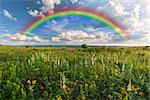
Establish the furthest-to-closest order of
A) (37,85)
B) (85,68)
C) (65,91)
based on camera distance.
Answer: (85,68) → (37,85) → (65,91)

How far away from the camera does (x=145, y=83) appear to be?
7730mm

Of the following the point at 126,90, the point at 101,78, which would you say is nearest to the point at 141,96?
the point at 126,90

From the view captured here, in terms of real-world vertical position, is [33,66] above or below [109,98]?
above

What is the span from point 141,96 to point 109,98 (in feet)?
2.32

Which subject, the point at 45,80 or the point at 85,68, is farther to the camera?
the point at 85,68

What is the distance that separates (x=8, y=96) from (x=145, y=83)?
2.96 meters

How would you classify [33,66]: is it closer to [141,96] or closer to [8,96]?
[8,96]

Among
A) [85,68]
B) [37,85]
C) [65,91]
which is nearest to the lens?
[65,91]

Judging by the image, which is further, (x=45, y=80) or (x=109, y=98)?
(x=45, y=80)

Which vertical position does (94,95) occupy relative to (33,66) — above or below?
below

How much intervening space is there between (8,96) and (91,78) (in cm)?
184

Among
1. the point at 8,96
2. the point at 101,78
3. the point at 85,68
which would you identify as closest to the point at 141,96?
the point at 101,78

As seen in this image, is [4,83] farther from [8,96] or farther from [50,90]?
[50,90]

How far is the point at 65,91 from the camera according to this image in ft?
23.7
